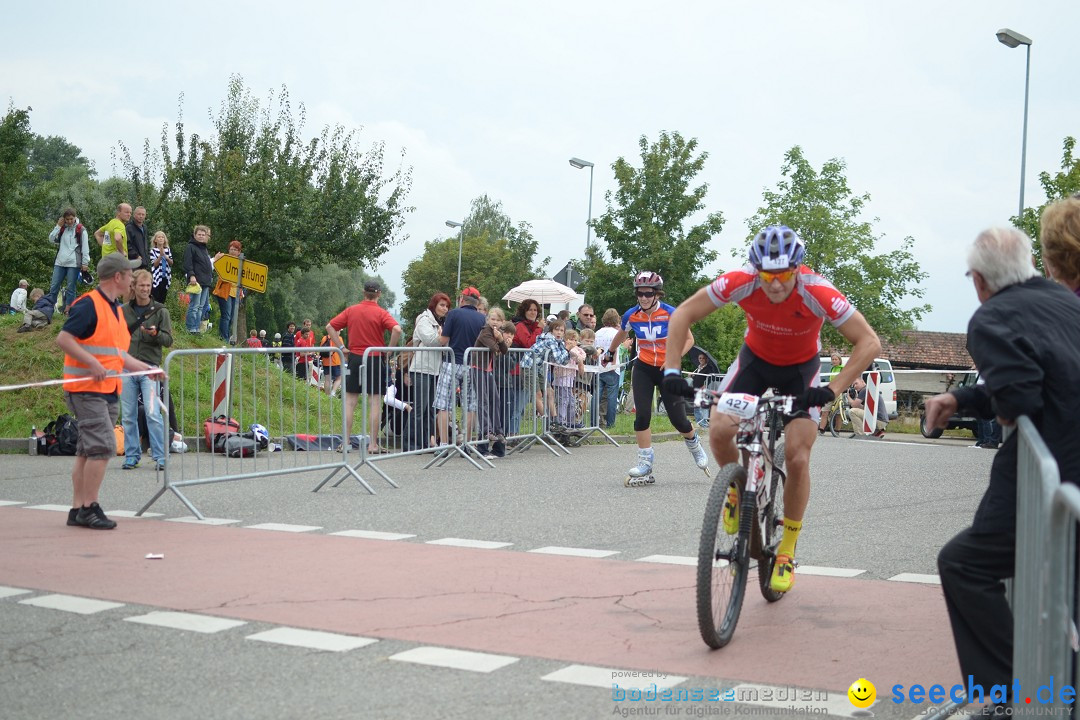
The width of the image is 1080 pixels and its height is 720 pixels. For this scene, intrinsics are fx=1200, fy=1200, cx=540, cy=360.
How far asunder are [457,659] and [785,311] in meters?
2.58

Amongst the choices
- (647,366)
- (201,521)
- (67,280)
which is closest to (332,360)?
(647,366)

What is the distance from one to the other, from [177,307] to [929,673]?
77.7 feet

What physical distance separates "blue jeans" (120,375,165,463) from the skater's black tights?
4962 millimetres

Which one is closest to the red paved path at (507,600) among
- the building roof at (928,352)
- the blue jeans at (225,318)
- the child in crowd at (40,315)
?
the child in crowd at (40,315)

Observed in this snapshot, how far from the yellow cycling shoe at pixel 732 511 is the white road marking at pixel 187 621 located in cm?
245

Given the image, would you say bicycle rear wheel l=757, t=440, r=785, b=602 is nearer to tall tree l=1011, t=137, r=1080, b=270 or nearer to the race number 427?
the race number 427

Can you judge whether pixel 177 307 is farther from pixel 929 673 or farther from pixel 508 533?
pixel 929 673

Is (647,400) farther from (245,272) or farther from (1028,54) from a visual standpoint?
(1028,54)

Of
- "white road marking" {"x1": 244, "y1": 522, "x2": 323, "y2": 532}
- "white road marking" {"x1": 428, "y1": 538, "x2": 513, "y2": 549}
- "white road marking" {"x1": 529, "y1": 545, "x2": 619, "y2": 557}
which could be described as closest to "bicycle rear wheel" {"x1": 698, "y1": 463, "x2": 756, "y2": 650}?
"white road marking" {"x1": 529, "y1": 545, "x2": 619, "y2": 557}

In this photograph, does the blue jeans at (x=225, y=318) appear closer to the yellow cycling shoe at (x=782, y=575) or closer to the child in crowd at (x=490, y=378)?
the child in crowd at (x=490, y=378)

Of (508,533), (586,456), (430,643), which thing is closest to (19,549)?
(508,533)

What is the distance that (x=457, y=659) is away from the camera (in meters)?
5.29

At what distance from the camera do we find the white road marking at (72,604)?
20.7 feet

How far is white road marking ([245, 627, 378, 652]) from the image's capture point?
5.53m
